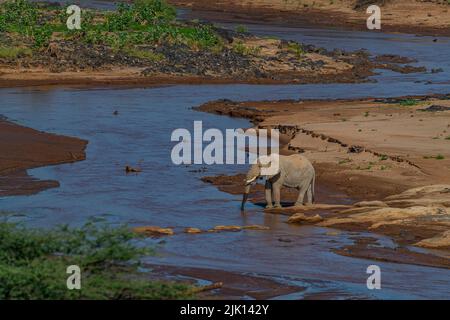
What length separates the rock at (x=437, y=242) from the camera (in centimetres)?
1823

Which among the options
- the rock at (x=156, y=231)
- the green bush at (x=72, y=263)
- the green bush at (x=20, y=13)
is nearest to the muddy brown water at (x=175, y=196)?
the rock at (x=156, y=231)

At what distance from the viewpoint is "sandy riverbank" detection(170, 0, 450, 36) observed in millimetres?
67125

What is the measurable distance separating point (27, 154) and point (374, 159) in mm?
7923

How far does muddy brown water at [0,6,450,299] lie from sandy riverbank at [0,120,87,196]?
1.25 feet

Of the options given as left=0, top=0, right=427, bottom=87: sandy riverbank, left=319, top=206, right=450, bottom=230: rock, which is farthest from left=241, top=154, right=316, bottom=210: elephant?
left=0, top=0, right=427, bottom=87: sandy riverbank

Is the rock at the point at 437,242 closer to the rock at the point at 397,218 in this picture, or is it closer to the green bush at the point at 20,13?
the rock at the point at 397,218

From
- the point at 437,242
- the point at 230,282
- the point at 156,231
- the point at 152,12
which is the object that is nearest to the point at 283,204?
the point at 156,231

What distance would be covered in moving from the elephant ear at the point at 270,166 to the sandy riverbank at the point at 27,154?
4.77 metres

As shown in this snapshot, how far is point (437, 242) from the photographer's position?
18.3 m

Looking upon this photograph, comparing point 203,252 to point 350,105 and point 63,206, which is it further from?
point 350,105

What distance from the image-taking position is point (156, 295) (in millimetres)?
12266

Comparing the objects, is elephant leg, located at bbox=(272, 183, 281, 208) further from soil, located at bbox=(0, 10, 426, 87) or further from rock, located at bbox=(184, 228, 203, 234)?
soil, located at bbox=(0, 10, 426, 87)

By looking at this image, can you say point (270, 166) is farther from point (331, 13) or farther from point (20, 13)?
point (331, 13)

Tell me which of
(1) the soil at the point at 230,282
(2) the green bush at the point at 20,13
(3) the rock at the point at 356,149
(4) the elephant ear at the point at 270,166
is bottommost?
(3) the rock at the point at 356,149
